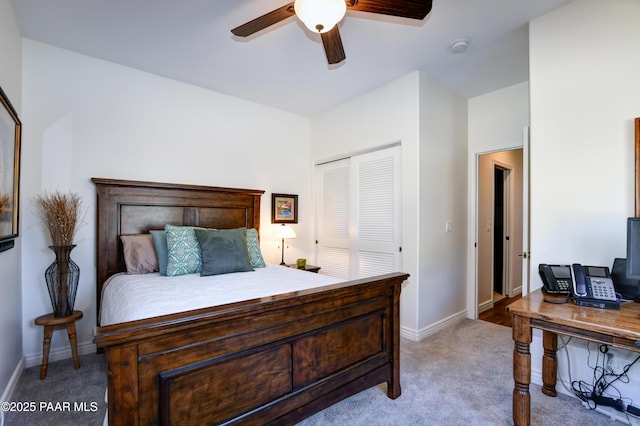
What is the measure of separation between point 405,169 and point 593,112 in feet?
4.99

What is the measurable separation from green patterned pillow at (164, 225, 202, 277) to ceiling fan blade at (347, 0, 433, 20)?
85.9 inches

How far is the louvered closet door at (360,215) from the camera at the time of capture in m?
3.43

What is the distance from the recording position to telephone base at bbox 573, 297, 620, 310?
168 centimetres

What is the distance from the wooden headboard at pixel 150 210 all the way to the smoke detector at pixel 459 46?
8.54 ft

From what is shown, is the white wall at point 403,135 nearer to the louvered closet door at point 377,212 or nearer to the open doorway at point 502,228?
the louvered closet door at point 377,212

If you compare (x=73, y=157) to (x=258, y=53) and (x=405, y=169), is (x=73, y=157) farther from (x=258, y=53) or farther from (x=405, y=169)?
(x=405, y=169)

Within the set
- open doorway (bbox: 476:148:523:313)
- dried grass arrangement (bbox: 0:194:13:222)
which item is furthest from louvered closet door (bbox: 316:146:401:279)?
dried grass arrangement (bbox: 0:194:13:222)

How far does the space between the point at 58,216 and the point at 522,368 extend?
3419 mm

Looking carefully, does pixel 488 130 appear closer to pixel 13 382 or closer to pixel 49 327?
pixel 49 327

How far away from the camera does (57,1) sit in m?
2.11

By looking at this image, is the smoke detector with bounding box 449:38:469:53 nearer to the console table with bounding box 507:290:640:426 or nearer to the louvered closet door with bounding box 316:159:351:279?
the louvered closet door with bounding box 316:159:351:279

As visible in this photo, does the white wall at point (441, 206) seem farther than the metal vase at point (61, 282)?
Yes

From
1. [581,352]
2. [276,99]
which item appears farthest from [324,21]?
[581,352]

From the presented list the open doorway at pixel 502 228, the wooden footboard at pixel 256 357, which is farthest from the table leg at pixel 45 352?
the open doorway at pixel 502 228
